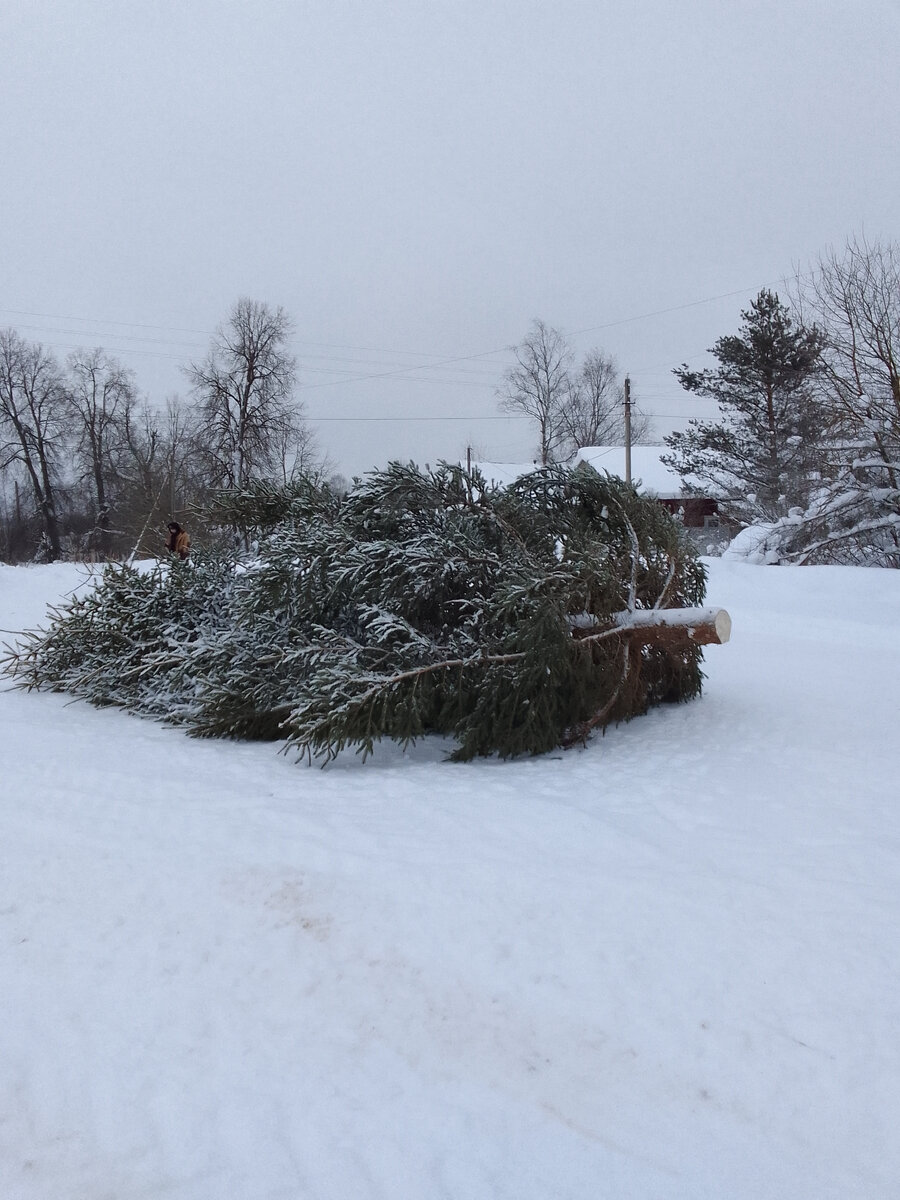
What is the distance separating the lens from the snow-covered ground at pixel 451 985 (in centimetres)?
206

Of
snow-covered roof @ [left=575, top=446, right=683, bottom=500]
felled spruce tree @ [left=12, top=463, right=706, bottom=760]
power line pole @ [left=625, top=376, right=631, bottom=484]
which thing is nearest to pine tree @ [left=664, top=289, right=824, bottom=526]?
power line pole @ [left=625, top=376, right=631, bottom=484]

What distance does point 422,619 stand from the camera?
5898 mm

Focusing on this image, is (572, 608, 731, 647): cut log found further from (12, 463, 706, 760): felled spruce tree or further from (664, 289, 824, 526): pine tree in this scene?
(664, 289, 824, 526): pine tree

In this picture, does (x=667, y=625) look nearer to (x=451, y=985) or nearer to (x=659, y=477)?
(x=451, y=985)

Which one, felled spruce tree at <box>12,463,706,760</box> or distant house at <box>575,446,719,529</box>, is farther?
distant house at <box>575,446,719,529</box>

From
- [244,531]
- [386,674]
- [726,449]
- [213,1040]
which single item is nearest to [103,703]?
[244,531]

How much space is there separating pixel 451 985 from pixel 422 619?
3.39m

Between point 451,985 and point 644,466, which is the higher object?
point 644,466

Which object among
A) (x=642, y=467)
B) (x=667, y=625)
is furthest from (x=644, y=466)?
(x=667, y=625)

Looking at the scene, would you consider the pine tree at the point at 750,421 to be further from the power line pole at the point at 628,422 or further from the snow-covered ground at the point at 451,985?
the snow-covered ground at the point at 451,985

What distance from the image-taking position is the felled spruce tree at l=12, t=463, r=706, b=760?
523cm

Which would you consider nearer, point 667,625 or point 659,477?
point 667,625

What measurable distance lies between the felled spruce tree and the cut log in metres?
0.03

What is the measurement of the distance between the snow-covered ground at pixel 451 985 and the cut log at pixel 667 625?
3.90 ft
